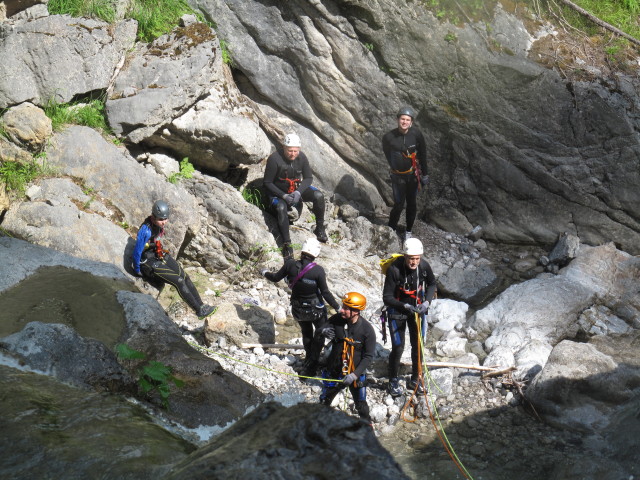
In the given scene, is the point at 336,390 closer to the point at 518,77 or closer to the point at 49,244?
the point at 49,244

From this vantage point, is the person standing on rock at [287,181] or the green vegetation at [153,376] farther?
Answer: the person standing on rock at [287,181]

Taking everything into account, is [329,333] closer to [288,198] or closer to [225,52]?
[288,198]

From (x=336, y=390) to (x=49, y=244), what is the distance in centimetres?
417

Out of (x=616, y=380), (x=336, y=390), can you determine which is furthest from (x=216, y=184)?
(x=616, y=380)

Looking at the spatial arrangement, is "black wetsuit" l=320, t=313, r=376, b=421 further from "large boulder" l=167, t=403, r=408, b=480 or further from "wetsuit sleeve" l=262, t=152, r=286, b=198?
"wetsuit sleeve" l=262, t=152, r=286, b=198

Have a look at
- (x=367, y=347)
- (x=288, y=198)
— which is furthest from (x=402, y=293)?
(x=288, y=198)

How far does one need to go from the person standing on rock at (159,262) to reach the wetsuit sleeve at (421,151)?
4.30m

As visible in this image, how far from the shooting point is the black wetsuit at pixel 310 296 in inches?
319

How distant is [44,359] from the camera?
5.31 metres

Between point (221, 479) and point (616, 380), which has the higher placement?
point (221, 479)

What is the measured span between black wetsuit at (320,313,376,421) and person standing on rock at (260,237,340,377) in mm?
750

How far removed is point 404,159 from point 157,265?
4.53m

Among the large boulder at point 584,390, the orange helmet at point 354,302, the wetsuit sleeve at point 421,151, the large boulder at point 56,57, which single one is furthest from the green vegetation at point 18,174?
the large boulder at point 584,390

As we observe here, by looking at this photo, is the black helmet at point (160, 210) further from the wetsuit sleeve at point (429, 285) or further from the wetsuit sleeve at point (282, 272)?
the wetsuit sleeve at point (429, 285)
